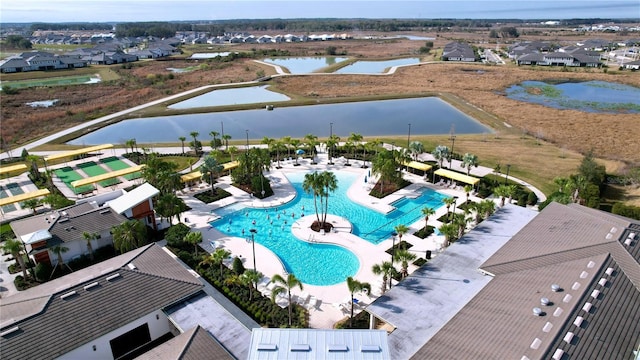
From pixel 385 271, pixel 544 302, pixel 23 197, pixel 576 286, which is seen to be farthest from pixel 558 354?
pixel 23 197

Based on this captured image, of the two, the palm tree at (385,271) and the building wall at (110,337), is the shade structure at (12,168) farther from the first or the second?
the palm tree at (385,271)

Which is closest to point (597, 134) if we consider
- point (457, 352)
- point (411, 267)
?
point (411, 267)

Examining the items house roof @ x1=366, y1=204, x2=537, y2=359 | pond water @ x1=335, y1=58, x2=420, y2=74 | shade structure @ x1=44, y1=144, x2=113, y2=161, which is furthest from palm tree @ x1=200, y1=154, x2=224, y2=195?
pond water @ x1=335, y1=58, x2=420, y2=74

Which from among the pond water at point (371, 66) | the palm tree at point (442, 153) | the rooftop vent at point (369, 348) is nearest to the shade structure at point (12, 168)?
the rooftop vent at point (369, 348)

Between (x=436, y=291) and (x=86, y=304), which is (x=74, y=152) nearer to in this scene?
(x=86, y=304)

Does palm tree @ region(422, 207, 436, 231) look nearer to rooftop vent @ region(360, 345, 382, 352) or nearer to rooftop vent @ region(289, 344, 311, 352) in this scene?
rooftop vent @ region(360, 345, 382, 352)

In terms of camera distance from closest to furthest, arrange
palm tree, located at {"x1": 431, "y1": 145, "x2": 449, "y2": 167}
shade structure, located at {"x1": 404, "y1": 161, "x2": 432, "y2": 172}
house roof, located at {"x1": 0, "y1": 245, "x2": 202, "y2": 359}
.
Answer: house roof, located at {"x1": 0, "y1": 245, "x2": 202, "y2": 359}
shade structure, located at {"x1": 404, "y1": 161, "x2": 432, "y2": 172}
palm tree, located at {"x1": 431, "y1": 145, "x2": 449, "y2": 167}
